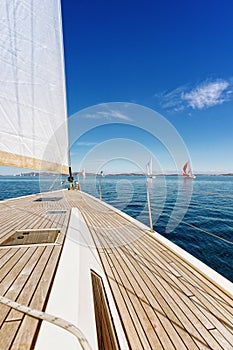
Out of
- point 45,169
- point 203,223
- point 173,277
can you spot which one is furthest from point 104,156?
point 173,277

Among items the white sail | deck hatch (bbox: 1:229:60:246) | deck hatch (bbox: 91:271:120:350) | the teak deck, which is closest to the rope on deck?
the teak deck

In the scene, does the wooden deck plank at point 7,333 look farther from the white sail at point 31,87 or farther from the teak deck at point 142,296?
the white sail at point 31,87

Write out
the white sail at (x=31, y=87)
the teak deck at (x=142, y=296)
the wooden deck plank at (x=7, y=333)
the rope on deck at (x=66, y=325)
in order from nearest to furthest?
the rope on deck at (x=66, y=325) < the wooden deck plank at (x=7, y=333) < the teak deck at (x=142, y=296) < the white sail at (x=31, y=87)

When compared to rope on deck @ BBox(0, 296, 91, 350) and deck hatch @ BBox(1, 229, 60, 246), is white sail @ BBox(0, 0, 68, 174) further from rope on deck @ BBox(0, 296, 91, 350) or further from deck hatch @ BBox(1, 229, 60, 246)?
rope on deck @ BBox(0, 296, 91, 350)

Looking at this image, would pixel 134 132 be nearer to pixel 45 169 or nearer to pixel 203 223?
pixel 203 223

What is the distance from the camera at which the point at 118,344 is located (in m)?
0.94

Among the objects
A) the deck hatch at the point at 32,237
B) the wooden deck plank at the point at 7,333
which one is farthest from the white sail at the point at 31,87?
the wooden deck plank at the point at 7,333

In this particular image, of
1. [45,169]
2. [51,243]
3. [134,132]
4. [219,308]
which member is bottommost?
[219,308]

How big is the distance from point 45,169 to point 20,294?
1241mm

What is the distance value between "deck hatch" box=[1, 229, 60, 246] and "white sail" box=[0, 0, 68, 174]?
2.62ft

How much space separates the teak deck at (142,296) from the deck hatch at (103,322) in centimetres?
8

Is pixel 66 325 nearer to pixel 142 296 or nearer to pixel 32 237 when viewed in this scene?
pixel 142 296

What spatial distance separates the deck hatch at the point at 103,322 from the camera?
0.97 m

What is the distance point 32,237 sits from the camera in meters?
2.04
